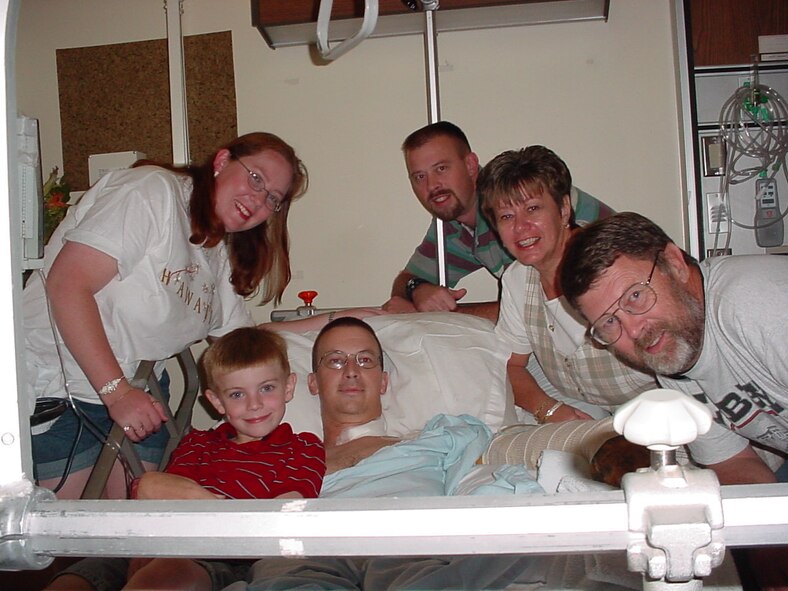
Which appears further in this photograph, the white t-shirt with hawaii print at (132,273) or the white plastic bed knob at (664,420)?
the white t-shirt with hawaii print at (132,273)

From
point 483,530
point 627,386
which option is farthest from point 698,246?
point 483,530

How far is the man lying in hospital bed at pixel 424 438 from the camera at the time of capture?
1520 millimetres

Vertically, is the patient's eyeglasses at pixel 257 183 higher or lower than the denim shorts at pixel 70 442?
higher

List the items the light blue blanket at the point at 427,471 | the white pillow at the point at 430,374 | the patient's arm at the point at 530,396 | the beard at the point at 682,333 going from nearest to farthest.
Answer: the beard at the point at 682,333 < the light blue blanket at the point at 427,471 < the patient's arm at the point at 530,396 < the white pillow at the point at 430,374

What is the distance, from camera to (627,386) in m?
2.21

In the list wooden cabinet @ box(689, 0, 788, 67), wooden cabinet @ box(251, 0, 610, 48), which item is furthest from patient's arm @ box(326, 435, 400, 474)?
wooden cabinet @ box(689, 0, 788, 67)

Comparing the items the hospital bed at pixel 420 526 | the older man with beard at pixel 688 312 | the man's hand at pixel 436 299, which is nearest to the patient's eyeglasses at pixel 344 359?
the man's hand at pixel 436 299

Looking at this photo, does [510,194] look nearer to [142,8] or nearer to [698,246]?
[698,246]

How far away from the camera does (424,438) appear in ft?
6.93

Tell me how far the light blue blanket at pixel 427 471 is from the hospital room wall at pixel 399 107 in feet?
5.28

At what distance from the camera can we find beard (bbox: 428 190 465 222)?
3037mm

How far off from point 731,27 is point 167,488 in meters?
3.11

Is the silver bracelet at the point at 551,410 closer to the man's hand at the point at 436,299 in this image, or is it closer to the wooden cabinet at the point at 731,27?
the man's hand at the point at 436,299

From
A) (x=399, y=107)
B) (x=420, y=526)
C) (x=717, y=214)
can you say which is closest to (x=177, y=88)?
(x=399, y=107)
